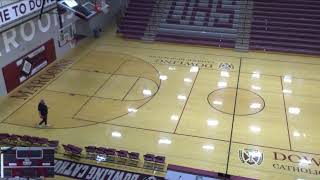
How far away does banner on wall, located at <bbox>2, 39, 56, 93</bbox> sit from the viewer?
1722 cm

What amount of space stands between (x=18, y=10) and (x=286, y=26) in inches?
620

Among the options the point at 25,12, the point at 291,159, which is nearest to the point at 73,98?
the point at 25,12

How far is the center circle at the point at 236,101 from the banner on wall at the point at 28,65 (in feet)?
30.2

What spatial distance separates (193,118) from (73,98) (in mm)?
5634

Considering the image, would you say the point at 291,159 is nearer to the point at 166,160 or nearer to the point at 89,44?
the point at 166,160

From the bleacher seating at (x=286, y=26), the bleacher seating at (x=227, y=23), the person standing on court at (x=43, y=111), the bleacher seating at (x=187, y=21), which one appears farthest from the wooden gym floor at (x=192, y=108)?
the bleacher seating at (x=187, y=21)

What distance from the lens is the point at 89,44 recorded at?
76.8ft

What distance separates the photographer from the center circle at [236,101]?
51.3ft

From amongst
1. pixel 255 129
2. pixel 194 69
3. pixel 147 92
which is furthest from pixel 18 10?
pixel 255 129

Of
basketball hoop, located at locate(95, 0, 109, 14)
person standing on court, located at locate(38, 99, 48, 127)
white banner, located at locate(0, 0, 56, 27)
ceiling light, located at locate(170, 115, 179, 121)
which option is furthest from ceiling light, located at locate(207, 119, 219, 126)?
basketball hoop, located at locate(95, 0, 109, 14)

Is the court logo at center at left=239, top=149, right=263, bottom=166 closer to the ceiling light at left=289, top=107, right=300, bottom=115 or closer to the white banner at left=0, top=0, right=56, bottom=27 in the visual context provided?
the ceiling light at left=289, top=107, right=300, bottom=115

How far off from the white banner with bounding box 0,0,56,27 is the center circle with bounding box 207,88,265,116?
9530 mm

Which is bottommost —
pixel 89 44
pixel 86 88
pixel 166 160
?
pixel 166 160

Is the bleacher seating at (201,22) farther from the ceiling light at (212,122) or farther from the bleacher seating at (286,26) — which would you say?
the ceiling light at (212,122)
